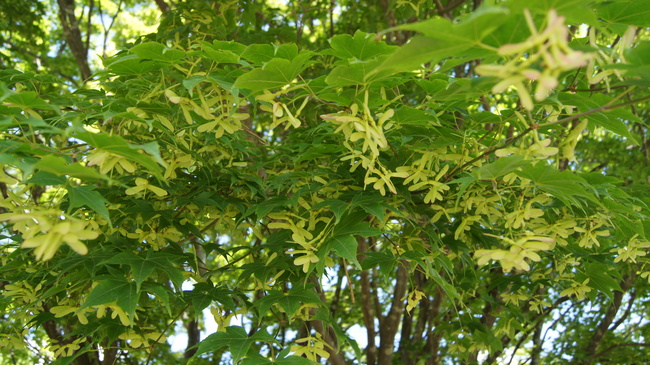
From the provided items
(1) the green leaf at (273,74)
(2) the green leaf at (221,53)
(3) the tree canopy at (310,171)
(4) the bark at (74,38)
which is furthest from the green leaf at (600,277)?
(4) the bark at (74,38)

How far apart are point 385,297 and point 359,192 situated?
3342mm

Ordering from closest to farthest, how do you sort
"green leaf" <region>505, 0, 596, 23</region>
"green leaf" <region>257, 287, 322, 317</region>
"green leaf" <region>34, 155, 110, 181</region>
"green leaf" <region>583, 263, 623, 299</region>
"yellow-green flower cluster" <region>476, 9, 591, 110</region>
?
1. "yellow-green flower cluster" <region>476, 9, 591, 110</region>
2. "green leaf" <region>505, 0, 596, 23</region>
3. "green leaf" <region>34, 155, 110, 181</region>
4. "green leaf" <region>257, 287, 322, 317</region>
5. "green leaf" <region>583, 263, 623, 299</region>

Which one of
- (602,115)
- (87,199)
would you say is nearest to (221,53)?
(87,199)

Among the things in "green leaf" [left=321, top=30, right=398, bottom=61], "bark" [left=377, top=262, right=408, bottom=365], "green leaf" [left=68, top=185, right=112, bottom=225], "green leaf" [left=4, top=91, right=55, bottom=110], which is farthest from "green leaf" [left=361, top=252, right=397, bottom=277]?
"bark" [left=377, top=262, right=408, bottom=365]

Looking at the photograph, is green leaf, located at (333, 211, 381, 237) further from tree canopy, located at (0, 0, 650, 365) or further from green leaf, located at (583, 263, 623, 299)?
green leaf, located at (583, 263, 623, 299)

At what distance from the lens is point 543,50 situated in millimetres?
748

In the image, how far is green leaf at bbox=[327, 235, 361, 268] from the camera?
1.42 m

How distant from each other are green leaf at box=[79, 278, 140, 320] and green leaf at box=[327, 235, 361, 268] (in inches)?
21.7

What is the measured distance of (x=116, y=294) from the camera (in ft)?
5.06

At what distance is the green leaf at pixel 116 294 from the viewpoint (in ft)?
4.92

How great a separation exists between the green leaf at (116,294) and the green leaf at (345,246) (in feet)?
1.81

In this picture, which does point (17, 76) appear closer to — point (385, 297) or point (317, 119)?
point (317, 119)

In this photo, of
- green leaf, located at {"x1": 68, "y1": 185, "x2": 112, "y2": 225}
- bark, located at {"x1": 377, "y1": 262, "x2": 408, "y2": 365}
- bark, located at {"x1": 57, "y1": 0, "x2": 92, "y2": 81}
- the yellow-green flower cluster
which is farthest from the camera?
bark, located at {"x1": 57, "y1": 0, "x2": 92, "y2": 81}

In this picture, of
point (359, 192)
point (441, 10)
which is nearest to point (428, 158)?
point (359, 192)
